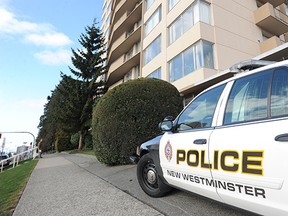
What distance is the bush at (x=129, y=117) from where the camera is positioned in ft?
25.3

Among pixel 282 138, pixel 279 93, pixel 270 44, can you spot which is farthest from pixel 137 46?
pixel 282 138

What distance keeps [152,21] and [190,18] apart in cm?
643

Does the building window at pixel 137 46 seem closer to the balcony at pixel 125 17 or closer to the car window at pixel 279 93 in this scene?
the balcony at pixel 125 17

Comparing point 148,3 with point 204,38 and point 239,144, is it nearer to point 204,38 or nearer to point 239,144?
point 204,38

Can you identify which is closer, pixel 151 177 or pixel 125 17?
pixel 151 177

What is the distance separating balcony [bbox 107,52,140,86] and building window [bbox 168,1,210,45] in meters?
7.62

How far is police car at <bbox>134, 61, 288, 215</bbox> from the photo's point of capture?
5.95 ft

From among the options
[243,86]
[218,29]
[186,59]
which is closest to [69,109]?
[186,59]

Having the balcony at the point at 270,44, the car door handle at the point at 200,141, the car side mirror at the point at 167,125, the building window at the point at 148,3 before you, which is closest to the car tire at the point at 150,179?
the car side mirror at the point at 167,125

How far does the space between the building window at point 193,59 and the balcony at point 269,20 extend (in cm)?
637

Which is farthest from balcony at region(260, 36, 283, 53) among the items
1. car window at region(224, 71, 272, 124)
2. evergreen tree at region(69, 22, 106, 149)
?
evergreen tree at region(69, 22, 106, 149)

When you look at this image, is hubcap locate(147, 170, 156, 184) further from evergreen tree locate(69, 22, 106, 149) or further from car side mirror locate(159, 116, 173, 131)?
evergreen tree locate(69, 22, 106, 149)

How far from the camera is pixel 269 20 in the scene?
1616cm

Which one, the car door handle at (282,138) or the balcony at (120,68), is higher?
the balcony at (120,68)
